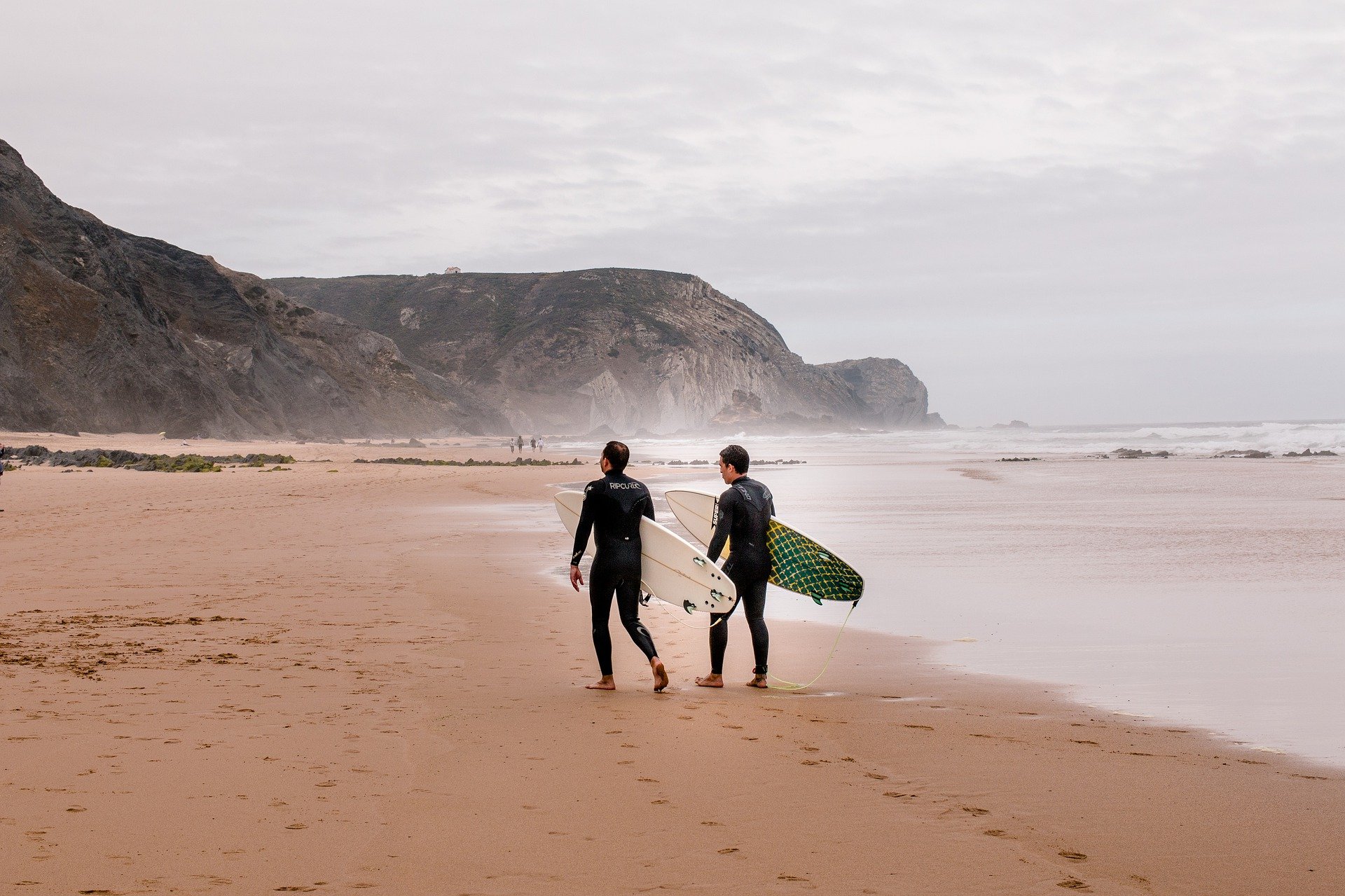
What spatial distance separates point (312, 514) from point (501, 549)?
5977 millimetres

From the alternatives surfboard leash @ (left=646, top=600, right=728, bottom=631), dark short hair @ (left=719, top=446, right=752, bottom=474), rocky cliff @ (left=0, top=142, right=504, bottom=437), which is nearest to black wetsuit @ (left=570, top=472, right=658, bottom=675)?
dark short hair @ (left=719, top=446, right=752, bottom=474)

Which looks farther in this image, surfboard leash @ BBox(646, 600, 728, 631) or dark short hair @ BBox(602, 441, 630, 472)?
surfboard leash @ BBox(646, 600, 728, 631)

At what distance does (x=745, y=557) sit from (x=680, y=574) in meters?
0.45

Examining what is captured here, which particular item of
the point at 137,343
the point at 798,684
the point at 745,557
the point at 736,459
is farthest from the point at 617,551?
the point at 137,343

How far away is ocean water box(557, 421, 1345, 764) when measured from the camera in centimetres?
659

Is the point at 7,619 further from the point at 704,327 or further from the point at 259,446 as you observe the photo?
the point at 704,327

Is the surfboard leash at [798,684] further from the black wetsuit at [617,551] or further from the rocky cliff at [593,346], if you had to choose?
the rocky cliff at [593,346]

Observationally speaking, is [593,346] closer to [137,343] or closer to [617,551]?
[137,343]

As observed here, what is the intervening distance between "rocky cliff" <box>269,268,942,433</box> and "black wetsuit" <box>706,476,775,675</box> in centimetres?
12382

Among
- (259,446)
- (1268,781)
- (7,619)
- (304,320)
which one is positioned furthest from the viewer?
(304,320)

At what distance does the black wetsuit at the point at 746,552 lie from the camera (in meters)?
7.07

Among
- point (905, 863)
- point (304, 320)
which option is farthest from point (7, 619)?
point (304, 320)

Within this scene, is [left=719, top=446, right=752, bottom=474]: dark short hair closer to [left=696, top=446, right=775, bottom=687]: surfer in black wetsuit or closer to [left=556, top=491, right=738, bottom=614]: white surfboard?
[left=696, top=446, right=775, bottom=687]: surfer in black wetsuit

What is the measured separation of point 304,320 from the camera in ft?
313
